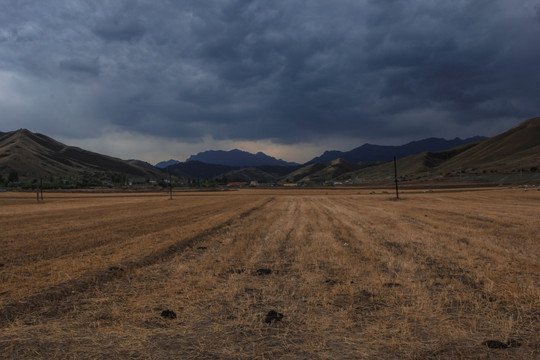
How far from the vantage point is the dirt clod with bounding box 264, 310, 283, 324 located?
6.54m

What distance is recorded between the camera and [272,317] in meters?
6.68

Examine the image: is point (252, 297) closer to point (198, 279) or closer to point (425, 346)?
point (198, 279)

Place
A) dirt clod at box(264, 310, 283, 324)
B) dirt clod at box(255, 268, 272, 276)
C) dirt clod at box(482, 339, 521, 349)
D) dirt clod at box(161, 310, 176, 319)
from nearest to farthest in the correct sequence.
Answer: dirt clod at box(482, 339, 521, 349) < dirt clod at box(264, 310, 283, 324) < dirt clod at box(161, 310, 176, 319) < dirt clod at box(255, 268, 272, 276)

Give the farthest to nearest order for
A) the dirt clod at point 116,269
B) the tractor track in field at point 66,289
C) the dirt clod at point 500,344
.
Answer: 1. the dirt clod at point 116,269
2. the tractor track in field at point 66,289
3. the dirt clod at point 500,344

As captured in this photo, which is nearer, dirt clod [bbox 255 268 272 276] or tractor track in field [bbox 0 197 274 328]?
tractor track in field [bbox 0 197 274 328]

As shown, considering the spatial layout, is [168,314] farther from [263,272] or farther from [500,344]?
[500,344]

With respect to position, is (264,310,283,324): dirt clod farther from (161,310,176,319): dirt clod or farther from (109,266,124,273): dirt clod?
(109,266,124,273): dirt clod

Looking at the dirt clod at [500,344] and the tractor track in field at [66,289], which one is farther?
the tractor track in field at [66,289]

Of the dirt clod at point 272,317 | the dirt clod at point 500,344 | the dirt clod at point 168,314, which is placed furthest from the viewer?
the dirt clod at point 168,314

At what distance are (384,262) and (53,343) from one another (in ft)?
33.4

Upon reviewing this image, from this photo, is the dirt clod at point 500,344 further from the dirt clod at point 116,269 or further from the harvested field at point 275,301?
the dirt clod at point 116,269

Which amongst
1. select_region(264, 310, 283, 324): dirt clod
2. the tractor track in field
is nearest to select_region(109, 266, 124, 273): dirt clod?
the tractor track in field

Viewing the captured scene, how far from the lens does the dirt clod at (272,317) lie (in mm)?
6538

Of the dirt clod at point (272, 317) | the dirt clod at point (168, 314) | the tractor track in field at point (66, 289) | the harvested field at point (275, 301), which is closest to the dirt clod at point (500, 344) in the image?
the harvested field at point (275, 301)
